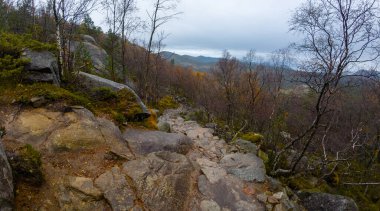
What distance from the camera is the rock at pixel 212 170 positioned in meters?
7.35

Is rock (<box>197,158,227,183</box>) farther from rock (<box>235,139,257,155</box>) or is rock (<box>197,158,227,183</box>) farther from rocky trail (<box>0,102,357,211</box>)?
A: rock (<box>235,139,257,155</box>)

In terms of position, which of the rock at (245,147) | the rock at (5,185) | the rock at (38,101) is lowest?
the rock at (245,147)

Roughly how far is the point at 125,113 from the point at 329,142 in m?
25.4

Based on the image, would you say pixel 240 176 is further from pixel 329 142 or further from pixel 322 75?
pixel 329 142

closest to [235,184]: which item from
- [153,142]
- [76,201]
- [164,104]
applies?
[153,142]

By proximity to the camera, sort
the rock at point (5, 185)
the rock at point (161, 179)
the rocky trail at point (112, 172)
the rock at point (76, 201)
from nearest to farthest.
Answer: the rock at point (5, 185) < the rock at point (76, 201) < the rocky trail at point (112, 172) < the rock at point (161, 179)

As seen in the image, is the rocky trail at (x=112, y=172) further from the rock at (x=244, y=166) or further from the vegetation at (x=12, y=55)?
the vegetation at (x=12, y=55)

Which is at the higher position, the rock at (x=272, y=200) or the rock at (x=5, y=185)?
the rock at (x=5, y=185)

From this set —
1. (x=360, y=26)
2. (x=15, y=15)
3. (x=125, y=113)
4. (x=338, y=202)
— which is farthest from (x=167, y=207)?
(x=15, y=15)

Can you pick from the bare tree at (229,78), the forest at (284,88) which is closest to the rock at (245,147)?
the forest at (284,88)

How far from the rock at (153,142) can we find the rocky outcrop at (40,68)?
2.73 metres

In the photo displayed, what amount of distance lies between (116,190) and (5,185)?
6.27ft

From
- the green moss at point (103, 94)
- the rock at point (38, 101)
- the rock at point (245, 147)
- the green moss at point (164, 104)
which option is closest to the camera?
the rock at point (38, 101)

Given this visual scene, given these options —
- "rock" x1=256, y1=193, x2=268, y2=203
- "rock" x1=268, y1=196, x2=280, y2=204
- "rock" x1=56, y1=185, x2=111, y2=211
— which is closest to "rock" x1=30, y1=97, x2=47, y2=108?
"rock" x1=56, y1=185, x2=111, y2=211
